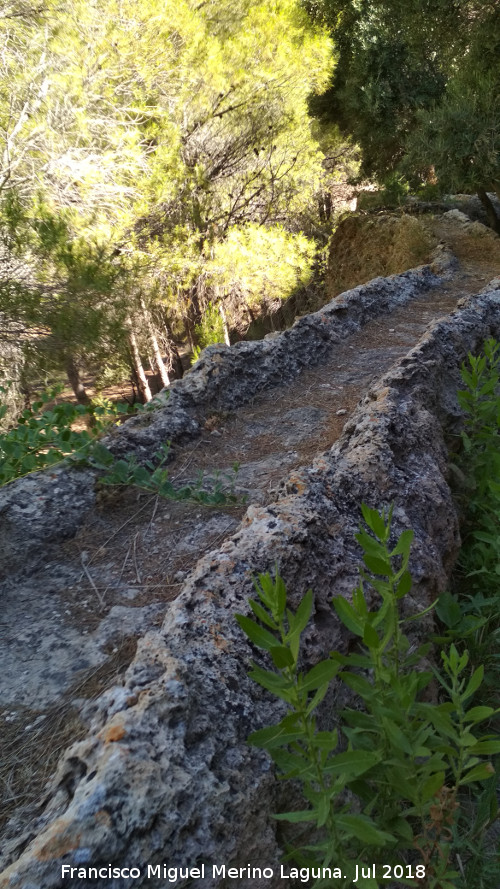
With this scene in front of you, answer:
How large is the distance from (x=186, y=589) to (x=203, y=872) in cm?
77

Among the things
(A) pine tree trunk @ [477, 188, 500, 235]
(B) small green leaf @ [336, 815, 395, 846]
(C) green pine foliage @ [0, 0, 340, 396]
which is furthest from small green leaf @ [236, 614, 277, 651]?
(A) pine tree trunk @ [477, 188, 500, 235]

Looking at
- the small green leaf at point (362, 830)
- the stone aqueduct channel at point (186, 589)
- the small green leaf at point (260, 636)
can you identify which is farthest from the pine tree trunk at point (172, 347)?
the small green leaf at point (362, 830)

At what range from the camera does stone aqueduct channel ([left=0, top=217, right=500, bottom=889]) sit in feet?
4.11

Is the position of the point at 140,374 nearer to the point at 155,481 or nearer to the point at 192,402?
the point at 192,402

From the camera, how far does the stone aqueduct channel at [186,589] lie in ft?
4.11

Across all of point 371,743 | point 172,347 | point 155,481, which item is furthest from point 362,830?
point 172,347

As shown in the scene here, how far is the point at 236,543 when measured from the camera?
6.61 feet

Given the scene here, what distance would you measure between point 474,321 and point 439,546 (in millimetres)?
2876

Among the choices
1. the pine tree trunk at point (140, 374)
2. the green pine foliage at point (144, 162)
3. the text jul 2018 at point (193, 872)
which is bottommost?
the pine tree trunk at point (140, 374)

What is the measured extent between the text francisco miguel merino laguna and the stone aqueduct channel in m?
0.01

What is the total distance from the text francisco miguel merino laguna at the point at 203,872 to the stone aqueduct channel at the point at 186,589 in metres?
0.01

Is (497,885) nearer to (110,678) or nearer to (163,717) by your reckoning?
(163,717)

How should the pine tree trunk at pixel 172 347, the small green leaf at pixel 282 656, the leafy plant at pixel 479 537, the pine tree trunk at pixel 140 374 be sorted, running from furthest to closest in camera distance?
the pine tree trunk at pixel 172 347 → the pine tree trunk at pixel 140 374 → the leafy plant at pixel 479 537 → the small green leaf at pixel 282 656

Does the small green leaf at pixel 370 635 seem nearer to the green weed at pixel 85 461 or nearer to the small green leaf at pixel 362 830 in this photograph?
the small green leaf at pixel 362 830
